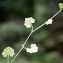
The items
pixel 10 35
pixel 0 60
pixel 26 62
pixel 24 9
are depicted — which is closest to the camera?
pixel 0 60

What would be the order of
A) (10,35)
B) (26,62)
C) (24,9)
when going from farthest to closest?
1. (24,9)
2. (10,35)
3. (26,62)

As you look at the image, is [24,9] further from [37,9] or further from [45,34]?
[45,34]

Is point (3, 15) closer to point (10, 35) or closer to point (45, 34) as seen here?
point (10, 35)

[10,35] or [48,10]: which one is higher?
[48,10]

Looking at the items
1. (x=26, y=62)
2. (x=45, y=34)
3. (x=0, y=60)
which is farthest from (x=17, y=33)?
(x=0, y=60)

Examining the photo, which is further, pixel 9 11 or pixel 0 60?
pixel 9 11

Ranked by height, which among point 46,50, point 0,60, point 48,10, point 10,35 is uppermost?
point 48,10

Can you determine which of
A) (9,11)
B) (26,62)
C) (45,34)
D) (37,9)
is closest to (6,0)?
(9,11)
